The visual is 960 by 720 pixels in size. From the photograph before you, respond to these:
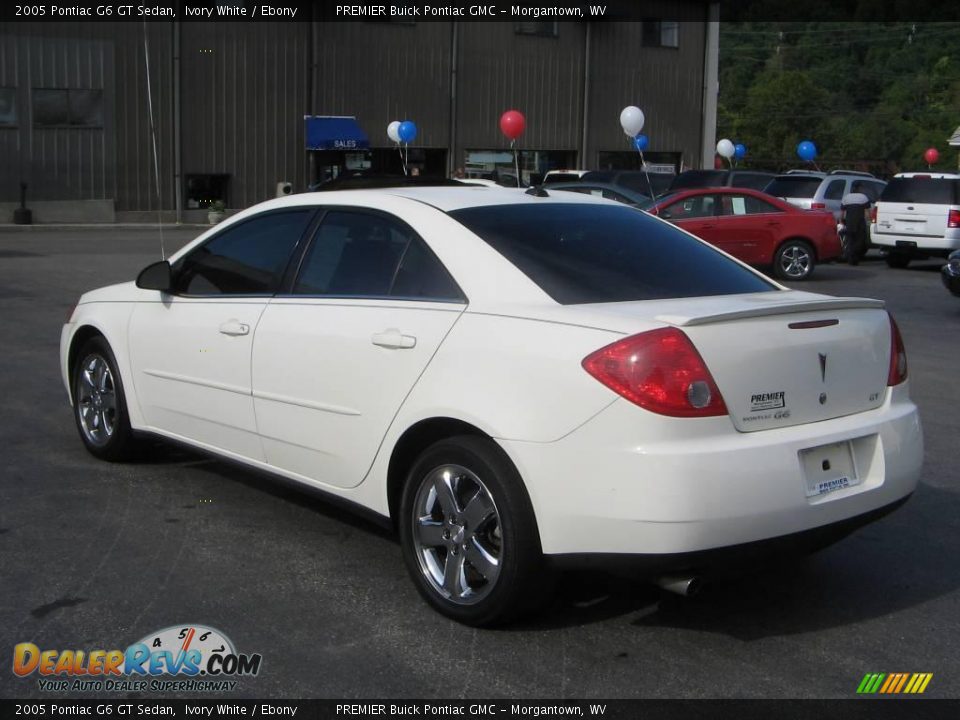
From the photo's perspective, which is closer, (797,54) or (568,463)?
(568,463)

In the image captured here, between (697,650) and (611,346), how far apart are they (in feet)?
3.80

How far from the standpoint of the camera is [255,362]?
16.9 feet

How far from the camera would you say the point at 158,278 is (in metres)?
5.81

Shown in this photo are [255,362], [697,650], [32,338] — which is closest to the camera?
[697,650]

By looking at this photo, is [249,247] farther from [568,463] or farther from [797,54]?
[797,54]

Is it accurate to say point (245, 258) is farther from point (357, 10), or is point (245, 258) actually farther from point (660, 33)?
point (660, 33)

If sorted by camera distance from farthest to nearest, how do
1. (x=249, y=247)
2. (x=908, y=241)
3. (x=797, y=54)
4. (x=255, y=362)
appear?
1. (x=797, y=54)
2. (x=908, y=241)
3. (x=249, y=247)
4. (x=255, y=362)

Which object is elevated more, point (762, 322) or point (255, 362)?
point (762, 322)

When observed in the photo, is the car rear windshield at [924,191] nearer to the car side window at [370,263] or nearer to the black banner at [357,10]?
the car side window at [370,263]

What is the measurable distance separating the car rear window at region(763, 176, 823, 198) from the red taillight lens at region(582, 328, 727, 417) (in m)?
20.1

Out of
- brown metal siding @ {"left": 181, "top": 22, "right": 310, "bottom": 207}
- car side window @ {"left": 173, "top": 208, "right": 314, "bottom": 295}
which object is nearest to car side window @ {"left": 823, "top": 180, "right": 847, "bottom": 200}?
brown metal siding @ {"left": 181, "top": 22, "right": 310, "bottom": 207}

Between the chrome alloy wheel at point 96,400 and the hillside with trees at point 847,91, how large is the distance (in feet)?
249

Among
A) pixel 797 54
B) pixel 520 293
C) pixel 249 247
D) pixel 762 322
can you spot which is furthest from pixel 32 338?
pixel 797 54

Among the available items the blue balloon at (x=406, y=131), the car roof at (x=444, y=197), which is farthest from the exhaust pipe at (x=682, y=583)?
the blue balloon at (x=406, y=131)
